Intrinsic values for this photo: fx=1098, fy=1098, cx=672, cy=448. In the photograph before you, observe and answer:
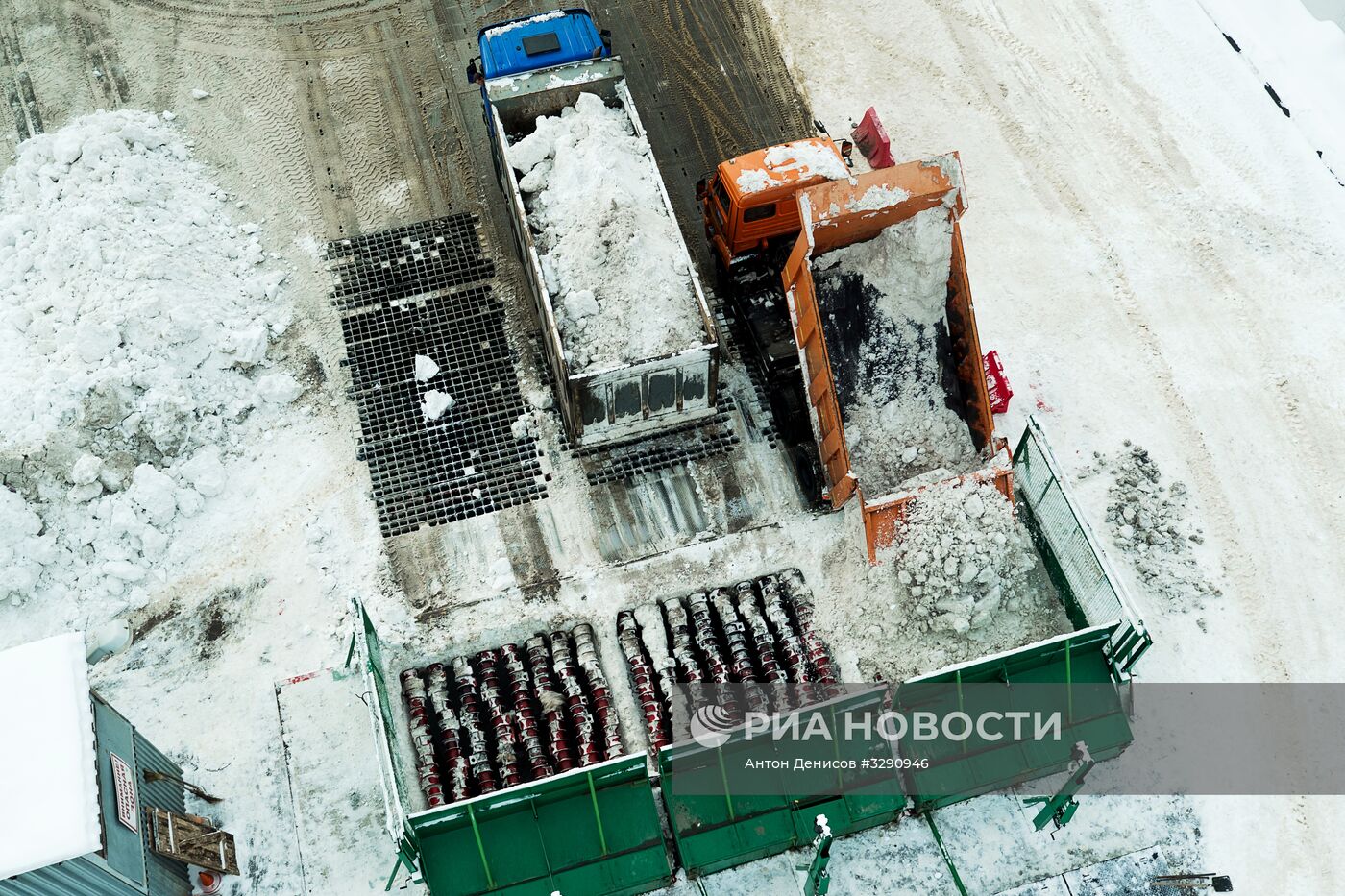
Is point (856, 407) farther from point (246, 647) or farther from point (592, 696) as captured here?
point (246, 647)

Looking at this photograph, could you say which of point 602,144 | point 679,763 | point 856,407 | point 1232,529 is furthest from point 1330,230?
point 679,763

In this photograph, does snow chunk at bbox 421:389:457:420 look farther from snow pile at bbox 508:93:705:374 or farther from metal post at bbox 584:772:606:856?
metal post at bbox 584:772:606:856

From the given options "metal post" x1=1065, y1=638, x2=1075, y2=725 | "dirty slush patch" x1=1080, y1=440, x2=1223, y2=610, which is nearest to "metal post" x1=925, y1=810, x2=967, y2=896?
"metal post" x1=1065, y1=638, x2=1075, y2=725

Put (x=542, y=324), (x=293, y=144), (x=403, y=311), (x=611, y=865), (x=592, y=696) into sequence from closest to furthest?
(x=611, y=865) → (x=592, y=696) → (x=542, y=324) → (x=403, y=311) → (x=293, y=144)

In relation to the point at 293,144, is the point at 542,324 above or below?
below

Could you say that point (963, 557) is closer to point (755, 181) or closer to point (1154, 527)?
point (1154, 527)

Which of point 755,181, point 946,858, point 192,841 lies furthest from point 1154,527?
point 192,841
